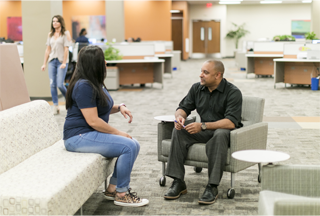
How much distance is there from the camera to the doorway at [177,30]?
76.7 feet

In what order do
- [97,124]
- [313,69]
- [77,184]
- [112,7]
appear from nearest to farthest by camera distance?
[77,184] → [97,124] → [313,69] → [112,7]

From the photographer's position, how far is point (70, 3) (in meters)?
19.1

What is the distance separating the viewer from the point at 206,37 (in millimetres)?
24984

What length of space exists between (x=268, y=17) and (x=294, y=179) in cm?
2370

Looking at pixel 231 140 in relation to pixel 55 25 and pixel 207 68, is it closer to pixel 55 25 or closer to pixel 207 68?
pixel 207 68

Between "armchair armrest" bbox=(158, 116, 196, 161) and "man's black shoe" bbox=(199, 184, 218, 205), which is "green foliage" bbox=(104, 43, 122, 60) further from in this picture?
"man's black shoe" bbox=(199, 184, 218, 205)

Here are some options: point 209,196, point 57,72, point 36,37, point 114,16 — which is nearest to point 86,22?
point 114,16

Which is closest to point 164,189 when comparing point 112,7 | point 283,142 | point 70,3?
point 283,142

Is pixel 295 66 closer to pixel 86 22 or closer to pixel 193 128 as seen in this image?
pixel 193 128

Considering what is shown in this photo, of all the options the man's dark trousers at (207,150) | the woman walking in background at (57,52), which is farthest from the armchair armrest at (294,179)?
the woman walking in background at (57,52)

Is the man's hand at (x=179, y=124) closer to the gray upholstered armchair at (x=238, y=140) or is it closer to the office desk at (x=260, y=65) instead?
the gray upholstered armchair at (x=238, y=140)

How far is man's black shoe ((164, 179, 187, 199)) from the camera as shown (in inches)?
120

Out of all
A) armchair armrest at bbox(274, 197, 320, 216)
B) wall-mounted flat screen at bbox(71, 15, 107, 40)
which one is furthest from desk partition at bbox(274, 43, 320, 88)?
wall-mounted flat screen at bbox(71, 15, 107, 40)

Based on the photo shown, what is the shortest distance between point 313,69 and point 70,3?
1282 centimetres
